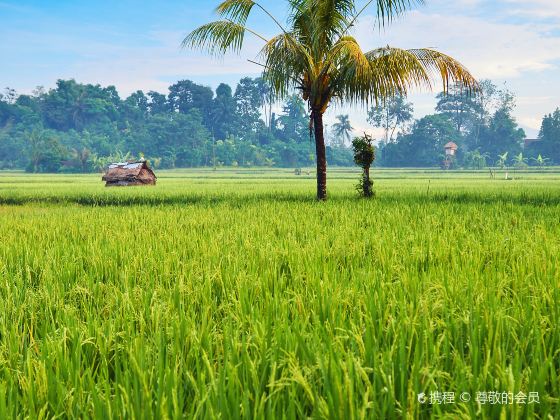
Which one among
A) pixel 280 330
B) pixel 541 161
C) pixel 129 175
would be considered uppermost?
pixel 541 161

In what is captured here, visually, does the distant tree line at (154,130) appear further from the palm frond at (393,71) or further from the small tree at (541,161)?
the palm frond at (393,71)

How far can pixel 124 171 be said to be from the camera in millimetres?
26391

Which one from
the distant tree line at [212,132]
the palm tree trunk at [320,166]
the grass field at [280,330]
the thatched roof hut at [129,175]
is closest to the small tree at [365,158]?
the palm tree trunk at [320,166]

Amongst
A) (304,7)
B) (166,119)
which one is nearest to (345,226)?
(304,7)

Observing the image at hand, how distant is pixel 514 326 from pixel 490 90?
83858 mm

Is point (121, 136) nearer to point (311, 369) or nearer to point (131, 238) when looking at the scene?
point (131, 238)

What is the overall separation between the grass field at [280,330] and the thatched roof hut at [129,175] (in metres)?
20.7

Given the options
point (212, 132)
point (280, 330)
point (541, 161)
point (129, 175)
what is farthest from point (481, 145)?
point (280, 330)

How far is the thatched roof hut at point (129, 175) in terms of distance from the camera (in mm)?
26000

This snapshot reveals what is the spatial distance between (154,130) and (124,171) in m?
40.4

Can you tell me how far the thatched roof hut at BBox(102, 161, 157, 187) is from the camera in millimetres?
26000

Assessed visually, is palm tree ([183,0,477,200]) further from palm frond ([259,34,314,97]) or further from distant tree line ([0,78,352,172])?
distant tree line ([0,78,352,172])

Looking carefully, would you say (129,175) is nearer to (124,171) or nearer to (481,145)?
(124,171)

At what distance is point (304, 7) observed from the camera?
12.2 metres
